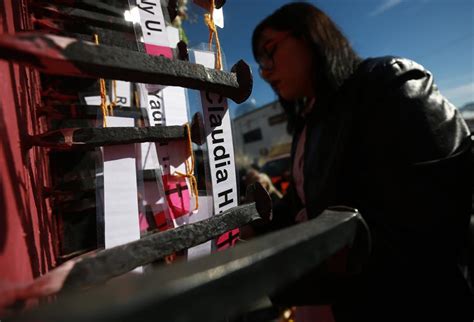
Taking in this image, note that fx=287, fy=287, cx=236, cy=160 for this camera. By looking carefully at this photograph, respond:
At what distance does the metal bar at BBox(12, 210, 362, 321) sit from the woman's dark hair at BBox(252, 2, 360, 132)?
4.28 feet

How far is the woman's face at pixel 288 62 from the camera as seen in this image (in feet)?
5.88

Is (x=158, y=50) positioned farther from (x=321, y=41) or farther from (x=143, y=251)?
(x=321, y=41)

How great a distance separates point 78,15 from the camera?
1.25 meters

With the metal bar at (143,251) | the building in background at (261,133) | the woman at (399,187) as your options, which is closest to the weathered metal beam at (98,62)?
the metal bar at (143,251)

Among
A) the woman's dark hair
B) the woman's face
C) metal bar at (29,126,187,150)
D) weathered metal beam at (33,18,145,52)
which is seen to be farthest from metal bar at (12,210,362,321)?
the woman's face

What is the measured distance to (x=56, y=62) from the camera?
0.39 m

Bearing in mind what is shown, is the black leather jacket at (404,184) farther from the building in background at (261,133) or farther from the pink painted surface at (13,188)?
the building in background at (261,133)

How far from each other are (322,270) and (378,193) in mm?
467

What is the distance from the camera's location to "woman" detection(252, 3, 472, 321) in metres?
1.21

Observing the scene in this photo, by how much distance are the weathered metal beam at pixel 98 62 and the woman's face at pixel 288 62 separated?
125 cm

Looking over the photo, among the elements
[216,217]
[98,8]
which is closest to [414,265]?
[216,217]

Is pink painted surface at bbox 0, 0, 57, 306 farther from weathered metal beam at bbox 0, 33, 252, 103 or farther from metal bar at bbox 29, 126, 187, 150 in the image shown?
weathered metal beam at bbox 0, 33, 252, 103

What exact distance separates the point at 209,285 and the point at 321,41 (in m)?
1.74

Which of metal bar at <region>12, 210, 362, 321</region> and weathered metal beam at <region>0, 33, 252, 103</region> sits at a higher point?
weathered metal beam at <region>0, 33, 252, 103</region>
